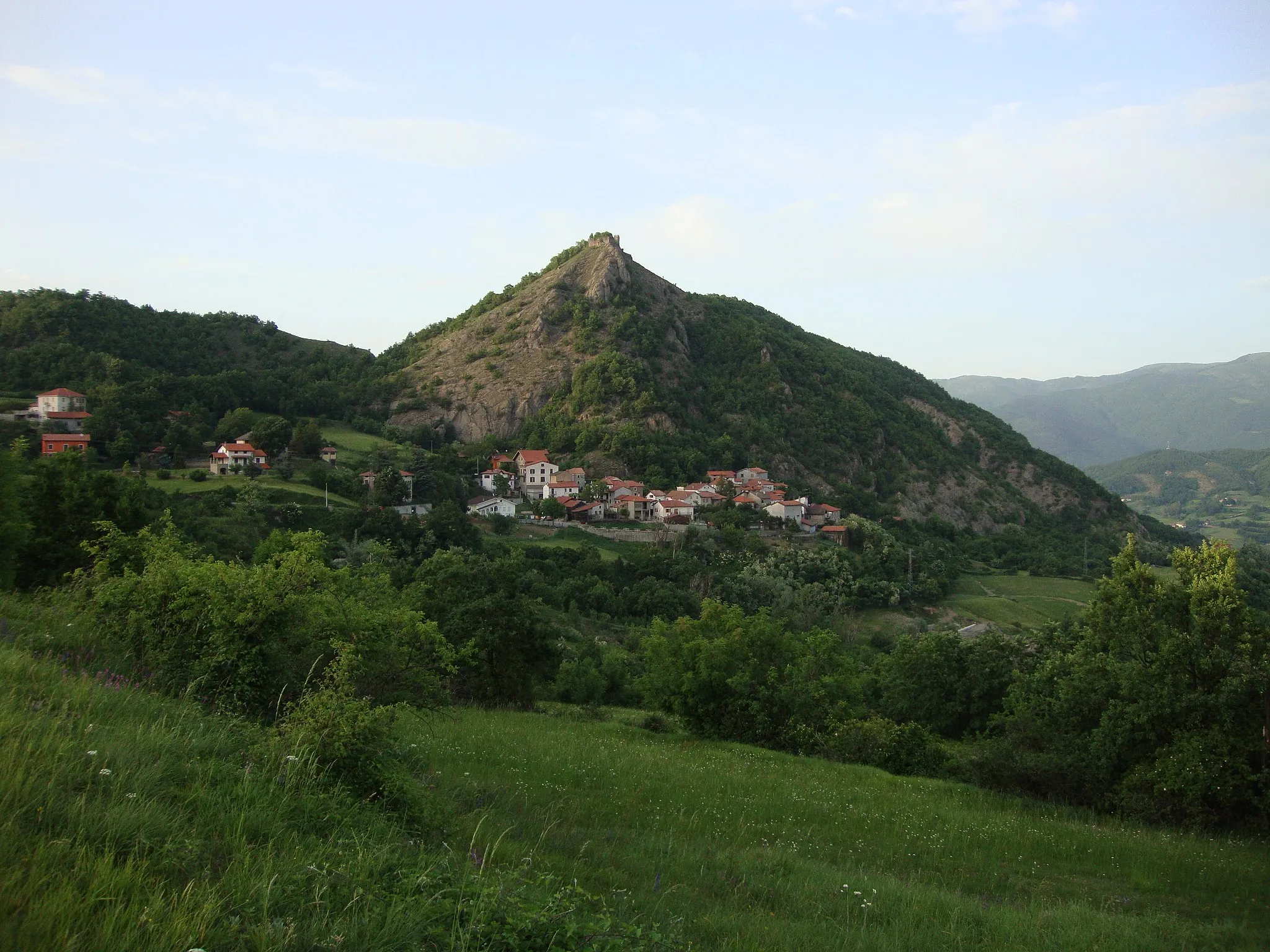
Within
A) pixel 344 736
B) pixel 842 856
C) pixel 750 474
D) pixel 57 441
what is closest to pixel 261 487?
pixel 57 441

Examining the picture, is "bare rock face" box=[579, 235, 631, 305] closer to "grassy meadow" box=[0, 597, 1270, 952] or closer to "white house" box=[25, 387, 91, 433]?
"white house" box=[25, 387, 91, 433]

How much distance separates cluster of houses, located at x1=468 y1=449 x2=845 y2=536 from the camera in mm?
80625

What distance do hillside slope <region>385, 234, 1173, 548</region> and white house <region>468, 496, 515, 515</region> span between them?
70.9 feet

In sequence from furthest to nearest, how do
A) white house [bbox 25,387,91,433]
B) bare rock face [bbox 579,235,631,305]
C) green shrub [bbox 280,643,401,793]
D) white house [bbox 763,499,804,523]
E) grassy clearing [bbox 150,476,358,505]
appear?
bare rock face [bbox 579,235,631,305] → white house [bbox 763,499,804,523] → white house [bbox 25,387,91,433] → grassy clearing [bbox 150,476,358,505] → green shrub [bbox 280,643,401,793]

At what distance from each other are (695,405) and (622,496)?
39.4m

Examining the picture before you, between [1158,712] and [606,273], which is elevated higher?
[606,273]

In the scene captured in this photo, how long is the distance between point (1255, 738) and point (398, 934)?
1560 cm

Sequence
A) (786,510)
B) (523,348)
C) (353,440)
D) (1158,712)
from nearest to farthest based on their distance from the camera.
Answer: (1158,712)
(786,510)
(353,440)
(523,348)

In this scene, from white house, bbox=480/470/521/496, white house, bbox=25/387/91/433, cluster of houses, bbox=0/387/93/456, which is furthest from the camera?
white house, bbox=480/470/521/496

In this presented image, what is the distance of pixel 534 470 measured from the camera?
91562mm

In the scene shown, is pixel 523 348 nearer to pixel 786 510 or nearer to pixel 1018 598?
pixel 786 510

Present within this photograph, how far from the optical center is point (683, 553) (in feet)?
224

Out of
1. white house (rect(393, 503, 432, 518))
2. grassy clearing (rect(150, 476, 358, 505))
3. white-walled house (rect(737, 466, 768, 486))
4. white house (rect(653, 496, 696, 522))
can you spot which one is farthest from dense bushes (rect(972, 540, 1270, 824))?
white-walled house (rect(737, 466, 768, 486))

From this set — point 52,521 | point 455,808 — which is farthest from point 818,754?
point 52,521
